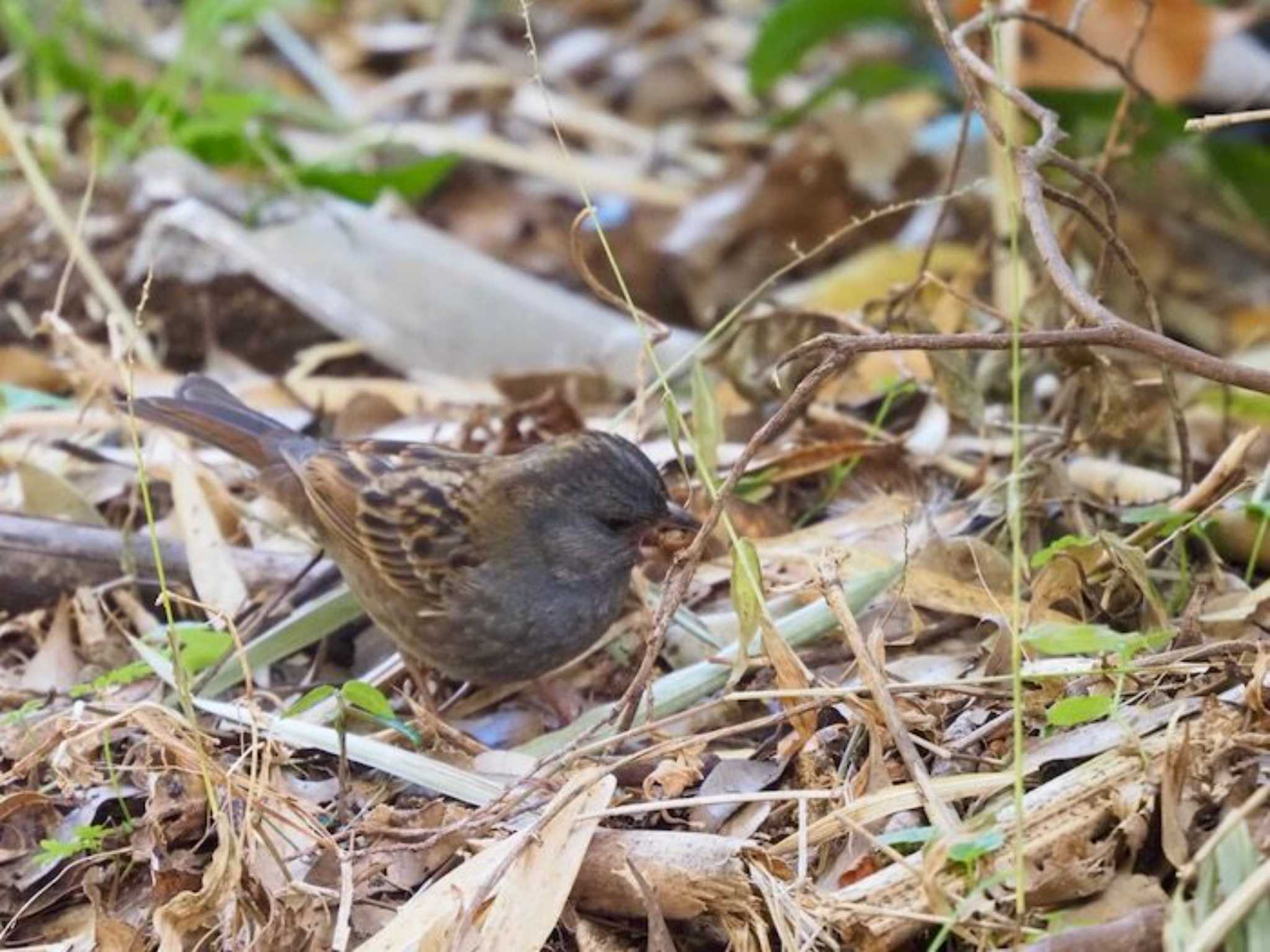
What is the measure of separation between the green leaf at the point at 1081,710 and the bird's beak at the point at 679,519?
3.62ft

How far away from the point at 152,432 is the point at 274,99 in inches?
98.0

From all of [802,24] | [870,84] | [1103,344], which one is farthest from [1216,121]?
[870,84]

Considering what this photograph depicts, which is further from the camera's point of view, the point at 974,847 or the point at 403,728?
the point at 403,728

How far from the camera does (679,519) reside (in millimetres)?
3680

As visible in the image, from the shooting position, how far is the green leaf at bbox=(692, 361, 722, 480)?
3.46 m

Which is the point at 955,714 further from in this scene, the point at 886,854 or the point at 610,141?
the point at 610,141

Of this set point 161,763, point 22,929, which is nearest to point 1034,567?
point 161,763

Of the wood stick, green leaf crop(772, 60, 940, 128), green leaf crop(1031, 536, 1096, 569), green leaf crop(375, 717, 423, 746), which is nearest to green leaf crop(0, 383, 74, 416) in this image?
the wood stick

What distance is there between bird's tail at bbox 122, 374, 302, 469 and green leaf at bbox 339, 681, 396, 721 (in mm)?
1165

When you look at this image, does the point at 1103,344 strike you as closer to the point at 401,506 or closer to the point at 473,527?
the point at 473,527

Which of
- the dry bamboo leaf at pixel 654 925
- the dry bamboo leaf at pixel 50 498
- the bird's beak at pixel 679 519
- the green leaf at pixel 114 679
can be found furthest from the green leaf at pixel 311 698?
the dry bamboo leaf at pixel 50 498

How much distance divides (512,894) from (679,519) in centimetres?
117

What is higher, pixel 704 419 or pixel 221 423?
pixel 704 419

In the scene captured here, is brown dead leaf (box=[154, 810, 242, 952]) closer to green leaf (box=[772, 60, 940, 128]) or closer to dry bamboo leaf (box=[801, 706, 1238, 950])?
dry bamboo leaf (box=[801, 706, 1238, 950])
